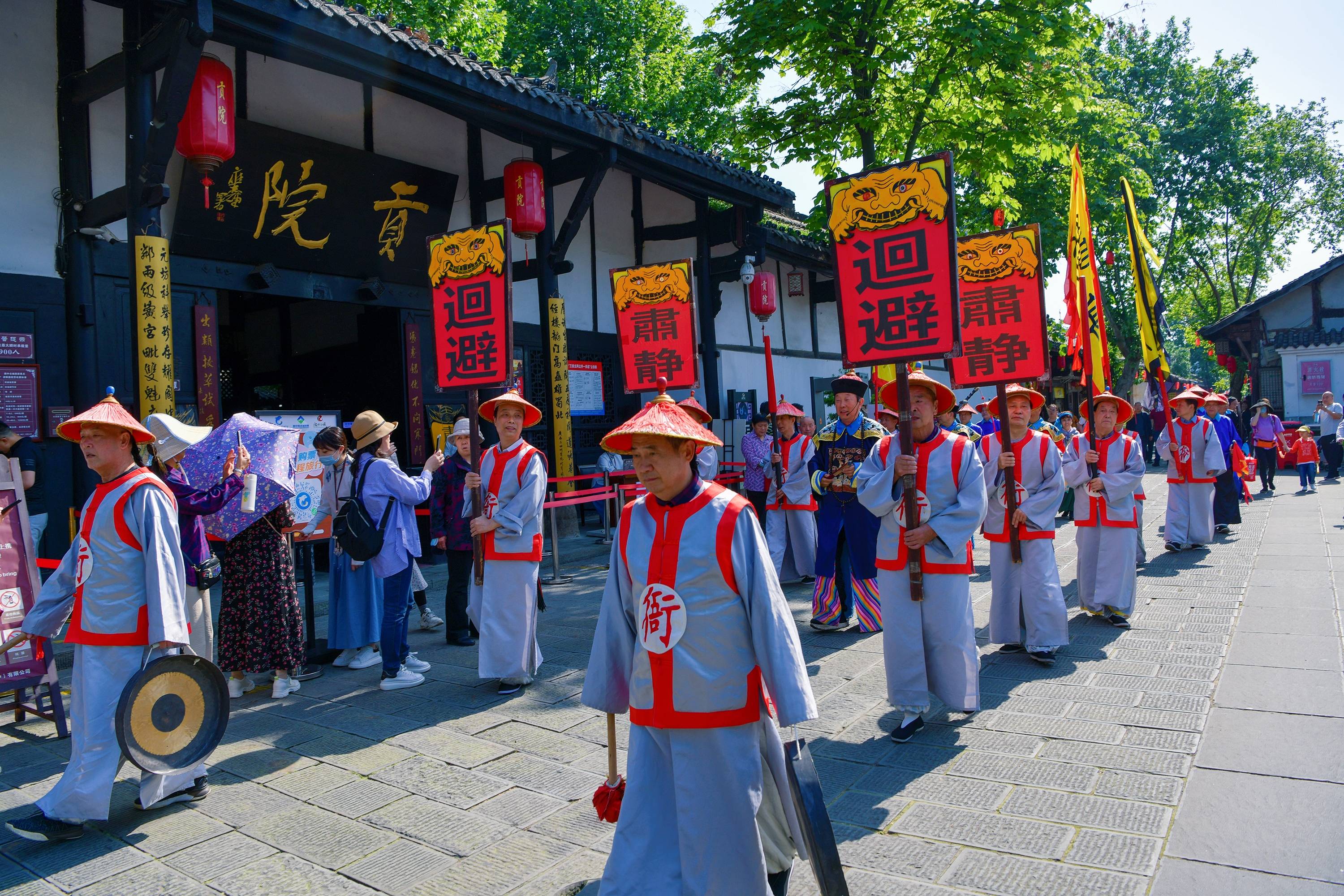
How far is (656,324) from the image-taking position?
9.20 metres

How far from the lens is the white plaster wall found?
21.7ft

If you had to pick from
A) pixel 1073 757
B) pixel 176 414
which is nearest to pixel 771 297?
pixel 176 414

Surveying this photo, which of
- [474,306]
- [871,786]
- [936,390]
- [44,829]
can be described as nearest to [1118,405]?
[936,390]

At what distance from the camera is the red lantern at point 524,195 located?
970 centimetres

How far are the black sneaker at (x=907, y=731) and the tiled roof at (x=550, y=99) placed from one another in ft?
22.3

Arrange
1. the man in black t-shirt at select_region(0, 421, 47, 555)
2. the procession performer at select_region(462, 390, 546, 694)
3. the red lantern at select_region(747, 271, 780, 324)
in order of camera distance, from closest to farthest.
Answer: the procession performer at select_region(462, 390, 546, 694) → the man in black t-shirt at select_region(0, 421, 47, 555) → the red lantern at select_region(747, 271, 780, 324)

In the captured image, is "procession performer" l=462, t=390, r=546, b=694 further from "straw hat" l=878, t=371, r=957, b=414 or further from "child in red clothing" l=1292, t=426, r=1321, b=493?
"child in red clothing" l=1292, t=426, r=1321, b=493

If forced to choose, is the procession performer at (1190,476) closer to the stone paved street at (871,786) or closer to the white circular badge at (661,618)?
the stone paved street at (871,786)

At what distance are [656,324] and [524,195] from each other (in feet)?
7.48

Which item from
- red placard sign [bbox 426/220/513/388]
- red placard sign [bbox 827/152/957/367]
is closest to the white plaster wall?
red placard sign [bbox 426/220/513/388]

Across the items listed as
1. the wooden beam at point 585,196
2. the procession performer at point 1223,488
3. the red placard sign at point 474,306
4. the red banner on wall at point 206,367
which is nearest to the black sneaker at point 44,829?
the red placard sign at point 474,306

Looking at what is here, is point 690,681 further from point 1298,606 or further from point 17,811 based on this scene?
point 1298,606

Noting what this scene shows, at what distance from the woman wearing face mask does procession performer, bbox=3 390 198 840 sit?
2.12m

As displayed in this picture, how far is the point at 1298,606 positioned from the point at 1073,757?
13.8 ft
